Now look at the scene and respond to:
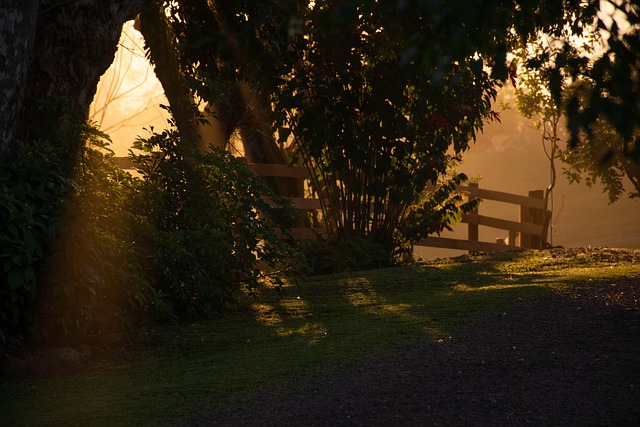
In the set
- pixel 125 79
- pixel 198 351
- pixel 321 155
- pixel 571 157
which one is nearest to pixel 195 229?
pixel 198 351

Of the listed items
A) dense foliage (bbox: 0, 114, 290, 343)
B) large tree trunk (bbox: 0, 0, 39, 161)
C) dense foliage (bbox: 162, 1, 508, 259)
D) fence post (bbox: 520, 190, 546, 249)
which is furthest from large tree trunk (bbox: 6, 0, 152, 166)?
fence post (bbox: 520, 190, 546, 249)

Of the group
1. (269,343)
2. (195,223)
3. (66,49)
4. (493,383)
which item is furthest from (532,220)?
(493,383)

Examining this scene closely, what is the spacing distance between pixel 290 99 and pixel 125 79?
976 centimetres

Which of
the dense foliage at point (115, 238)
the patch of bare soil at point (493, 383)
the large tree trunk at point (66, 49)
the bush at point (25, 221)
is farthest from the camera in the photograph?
the large tree trunk at point (66, 49)

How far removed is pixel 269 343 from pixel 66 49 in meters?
2.56

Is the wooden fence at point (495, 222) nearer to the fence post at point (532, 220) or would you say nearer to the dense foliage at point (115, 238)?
the fence post at point (532, 220)

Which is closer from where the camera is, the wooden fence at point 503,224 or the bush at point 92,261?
the bush at point 92,261

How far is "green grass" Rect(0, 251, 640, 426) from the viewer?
411 cm

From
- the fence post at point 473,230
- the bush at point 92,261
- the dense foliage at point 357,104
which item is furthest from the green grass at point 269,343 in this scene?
the fence post at point 473,230

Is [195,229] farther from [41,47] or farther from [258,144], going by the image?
[258,144]

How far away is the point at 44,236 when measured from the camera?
4926 millimetres

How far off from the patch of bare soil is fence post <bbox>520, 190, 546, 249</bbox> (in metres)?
8.38

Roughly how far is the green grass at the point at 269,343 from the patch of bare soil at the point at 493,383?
0.22m

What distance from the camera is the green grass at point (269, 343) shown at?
4.11 m
